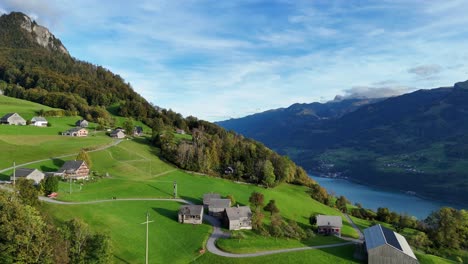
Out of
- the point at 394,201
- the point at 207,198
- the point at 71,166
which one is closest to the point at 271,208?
the point at 207,198

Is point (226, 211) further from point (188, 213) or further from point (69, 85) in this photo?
point (69, 85)

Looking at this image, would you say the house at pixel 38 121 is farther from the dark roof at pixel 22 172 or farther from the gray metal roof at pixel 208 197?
the gray metal roof at pixel 208 197

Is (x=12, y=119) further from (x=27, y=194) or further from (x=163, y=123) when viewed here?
(x=27, y=194)

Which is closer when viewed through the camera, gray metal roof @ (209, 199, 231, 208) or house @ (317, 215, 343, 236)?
gray metal roof @ (209, 199, 231, 208)

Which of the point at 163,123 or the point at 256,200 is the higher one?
the point at 163,123

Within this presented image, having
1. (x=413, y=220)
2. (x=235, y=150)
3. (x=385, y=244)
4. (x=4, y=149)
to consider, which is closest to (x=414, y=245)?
(x=413, y=220)

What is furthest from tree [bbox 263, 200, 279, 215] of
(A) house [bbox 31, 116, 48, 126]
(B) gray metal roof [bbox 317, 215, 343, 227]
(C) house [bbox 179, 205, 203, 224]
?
(A) house [bbox 31, 116, 48, 126]

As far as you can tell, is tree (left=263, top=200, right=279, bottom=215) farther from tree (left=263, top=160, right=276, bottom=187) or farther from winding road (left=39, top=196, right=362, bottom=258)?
tree (left=263, top=160, right=276, bottom=187)
